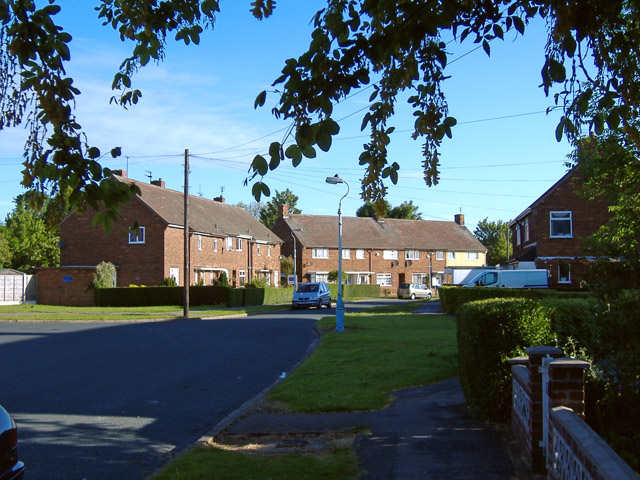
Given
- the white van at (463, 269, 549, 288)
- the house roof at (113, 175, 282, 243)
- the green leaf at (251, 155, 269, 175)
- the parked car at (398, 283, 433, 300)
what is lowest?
the parked car at (398, 283, 433, 300)

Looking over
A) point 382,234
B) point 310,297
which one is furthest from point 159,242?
point 382,234

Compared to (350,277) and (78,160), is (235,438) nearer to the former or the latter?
(78,160)

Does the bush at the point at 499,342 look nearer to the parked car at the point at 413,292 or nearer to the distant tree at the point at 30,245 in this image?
the parked car at the point at 413,292

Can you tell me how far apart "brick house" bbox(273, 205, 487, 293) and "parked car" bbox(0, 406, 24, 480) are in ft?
226

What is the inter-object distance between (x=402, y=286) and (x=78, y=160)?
209ft

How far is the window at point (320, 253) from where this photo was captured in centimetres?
7575

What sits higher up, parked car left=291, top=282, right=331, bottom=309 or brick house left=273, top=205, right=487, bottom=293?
brick house left=273, top=205, right=487, bottom=293

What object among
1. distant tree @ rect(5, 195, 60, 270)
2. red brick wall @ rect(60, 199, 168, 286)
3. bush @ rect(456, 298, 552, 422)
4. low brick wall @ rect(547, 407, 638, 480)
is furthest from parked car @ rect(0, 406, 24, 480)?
distant tree @ rect(5, 195, 60, 270)

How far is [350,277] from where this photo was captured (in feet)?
254

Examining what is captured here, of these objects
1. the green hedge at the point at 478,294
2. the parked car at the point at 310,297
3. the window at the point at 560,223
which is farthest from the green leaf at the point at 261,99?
the parked car at the point at 310,297

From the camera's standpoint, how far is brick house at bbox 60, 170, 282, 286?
47250 millimetres

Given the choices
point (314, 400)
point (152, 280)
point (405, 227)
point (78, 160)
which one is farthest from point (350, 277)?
point (78, 160)

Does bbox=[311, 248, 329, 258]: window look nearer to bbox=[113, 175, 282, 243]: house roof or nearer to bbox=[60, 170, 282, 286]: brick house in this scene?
bbox=[113, 175, 282, 243]: house roof

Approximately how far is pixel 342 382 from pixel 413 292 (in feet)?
184
